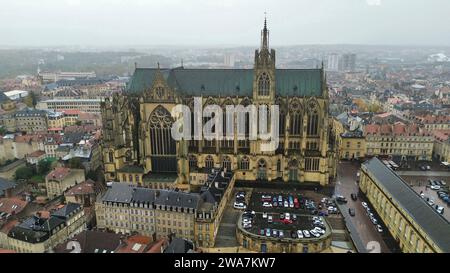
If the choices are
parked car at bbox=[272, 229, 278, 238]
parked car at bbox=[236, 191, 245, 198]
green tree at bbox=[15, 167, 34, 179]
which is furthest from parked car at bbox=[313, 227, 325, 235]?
green tree at bbox=[15, 167, 34, 179]

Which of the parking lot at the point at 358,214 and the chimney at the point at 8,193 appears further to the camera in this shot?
the chimney at the point at 8,193

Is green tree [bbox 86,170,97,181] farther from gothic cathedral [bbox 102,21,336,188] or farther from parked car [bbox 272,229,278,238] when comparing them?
parked car [bbox 272,229,278,238]

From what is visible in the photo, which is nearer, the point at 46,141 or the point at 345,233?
the point at 345,233

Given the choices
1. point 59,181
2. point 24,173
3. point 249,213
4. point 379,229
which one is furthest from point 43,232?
point 379,229

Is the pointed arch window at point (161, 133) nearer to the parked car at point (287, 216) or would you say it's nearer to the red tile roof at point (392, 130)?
the parked car at point (287, 216)

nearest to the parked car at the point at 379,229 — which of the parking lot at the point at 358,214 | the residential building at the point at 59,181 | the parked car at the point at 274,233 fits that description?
the parking lot at the point at 358,214

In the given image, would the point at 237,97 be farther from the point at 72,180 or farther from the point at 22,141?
the point at 22,141
